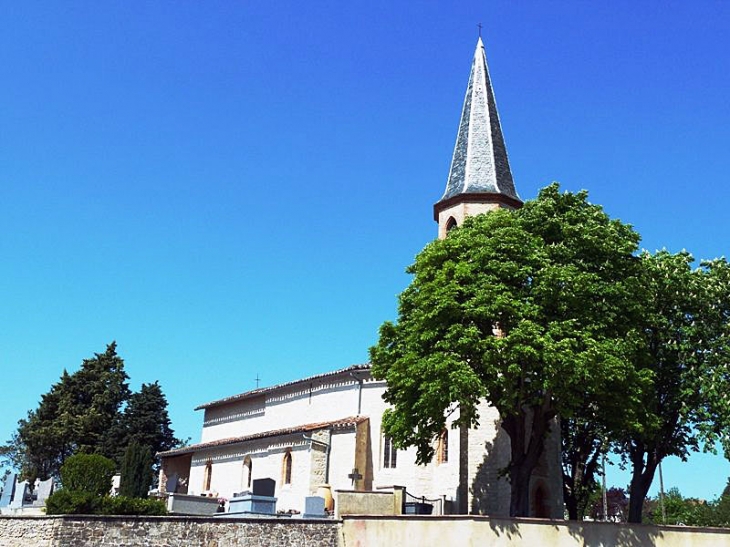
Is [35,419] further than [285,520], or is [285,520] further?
[35,419]

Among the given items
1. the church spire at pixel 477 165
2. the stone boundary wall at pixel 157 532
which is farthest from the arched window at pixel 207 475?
the stone boundary wall at pixel 157 532

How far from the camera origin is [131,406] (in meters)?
58.2

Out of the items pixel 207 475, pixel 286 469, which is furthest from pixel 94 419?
pixel 286 469

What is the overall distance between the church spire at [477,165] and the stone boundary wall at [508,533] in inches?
684

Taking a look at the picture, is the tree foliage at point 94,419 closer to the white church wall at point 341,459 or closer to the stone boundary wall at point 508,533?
the white church wall at point 341,459

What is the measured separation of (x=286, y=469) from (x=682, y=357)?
2065cm

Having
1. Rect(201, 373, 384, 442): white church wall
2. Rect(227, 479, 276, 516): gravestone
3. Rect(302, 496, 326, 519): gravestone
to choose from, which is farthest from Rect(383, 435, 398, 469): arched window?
Rect(227, 479, 276, 516): gravestone

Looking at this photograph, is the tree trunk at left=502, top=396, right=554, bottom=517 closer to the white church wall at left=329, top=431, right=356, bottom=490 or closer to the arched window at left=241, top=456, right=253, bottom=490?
the white church wall at left=329, top=431, right=356, bottom=490

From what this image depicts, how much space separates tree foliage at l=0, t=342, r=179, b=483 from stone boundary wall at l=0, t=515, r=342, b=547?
35236 millimetres

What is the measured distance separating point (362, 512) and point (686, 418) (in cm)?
1488

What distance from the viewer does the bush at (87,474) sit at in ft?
118

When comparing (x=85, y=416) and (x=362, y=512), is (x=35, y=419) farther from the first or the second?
(x=362, y=512)

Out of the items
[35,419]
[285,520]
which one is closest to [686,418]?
[285,520]

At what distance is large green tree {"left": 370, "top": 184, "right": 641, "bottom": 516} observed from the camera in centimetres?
2430
